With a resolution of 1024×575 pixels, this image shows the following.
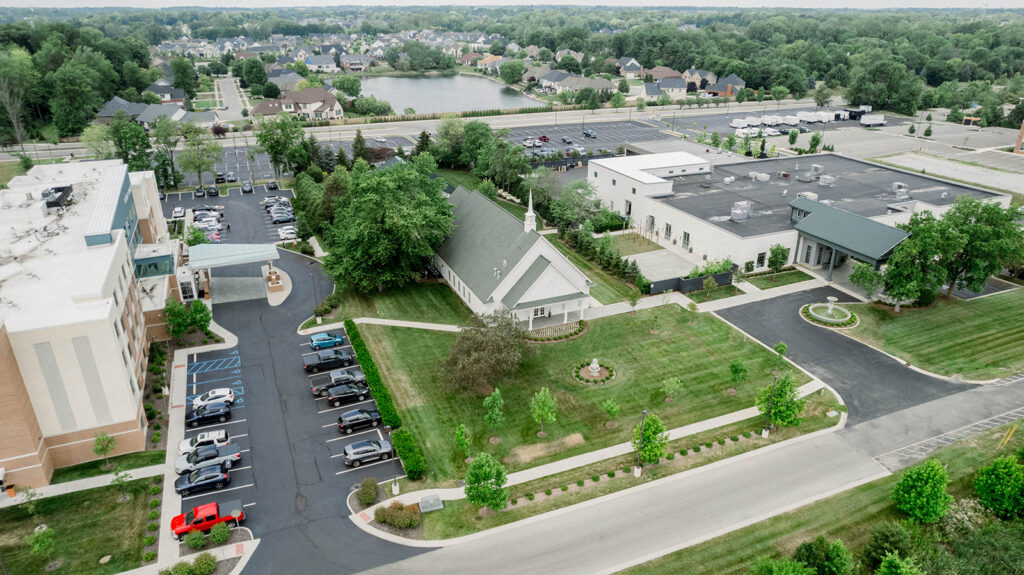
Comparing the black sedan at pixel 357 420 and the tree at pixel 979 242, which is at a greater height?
the tree at pixel 979 242

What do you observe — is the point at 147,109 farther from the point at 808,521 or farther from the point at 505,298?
the point at 808,521

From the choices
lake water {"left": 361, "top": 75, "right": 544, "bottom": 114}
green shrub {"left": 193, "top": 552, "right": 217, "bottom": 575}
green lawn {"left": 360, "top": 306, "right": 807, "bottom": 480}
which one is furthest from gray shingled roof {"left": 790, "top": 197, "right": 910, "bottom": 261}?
lake water {"left": 361, "top": 75, "right": 544, "bottom": 114}

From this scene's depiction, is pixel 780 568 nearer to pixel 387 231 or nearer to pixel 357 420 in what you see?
pixel 357 420

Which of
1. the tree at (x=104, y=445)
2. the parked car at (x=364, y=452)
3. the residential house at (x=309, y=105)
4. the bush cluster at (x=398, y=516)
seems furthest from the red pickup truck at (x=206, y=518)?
the residential house at (x=309, y=105)

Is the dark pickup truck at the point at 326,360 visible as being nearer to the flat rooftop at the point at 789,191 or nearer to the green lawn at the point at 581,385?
the green lawn at the point at 581,385

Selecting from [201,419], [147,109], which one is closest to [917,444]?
[201,419]

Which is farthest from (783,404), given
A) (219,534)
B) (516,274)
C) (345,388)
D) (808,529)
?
(219,534)
